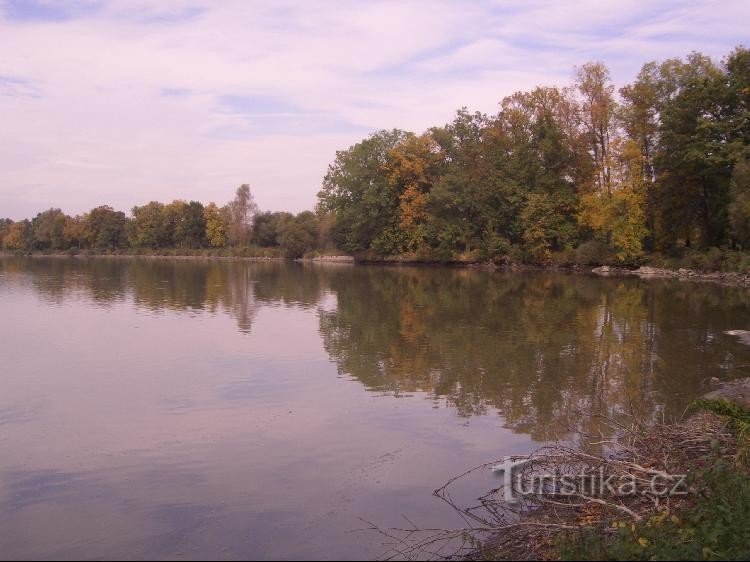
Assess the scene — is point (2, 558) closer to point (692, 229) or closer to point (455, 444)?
point (455, 444)

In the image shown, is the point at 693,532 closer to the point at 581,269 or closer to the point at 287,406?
the point at 287,406

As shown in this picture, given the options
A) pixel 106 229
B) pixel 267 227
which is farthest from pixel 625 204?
pixel 106 229

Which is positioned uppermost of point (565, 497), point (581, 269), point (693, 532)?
point (581, 269)

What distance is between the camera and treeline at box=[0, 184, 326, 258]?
9050 cm

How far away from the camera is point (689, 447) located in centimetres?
707

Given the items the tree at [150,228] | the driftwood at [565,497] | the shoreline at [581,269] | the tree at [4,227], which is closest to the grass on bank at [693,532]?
the driftwood at [565,497]

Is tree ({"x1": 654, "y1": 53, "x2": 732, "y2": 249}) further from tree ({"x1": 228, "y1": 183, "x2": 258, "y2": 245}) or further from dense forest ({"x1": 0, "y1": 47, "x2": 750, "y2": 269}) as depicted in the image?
tree ({"x1": 228, "y1": 183, "x2": 258, "y2": 245})

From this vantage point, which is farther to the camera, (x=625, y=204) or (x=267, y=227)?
(x=267, y=227)

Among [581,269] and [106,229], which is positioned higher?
[106,229]

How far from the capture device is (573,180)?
53.9 m

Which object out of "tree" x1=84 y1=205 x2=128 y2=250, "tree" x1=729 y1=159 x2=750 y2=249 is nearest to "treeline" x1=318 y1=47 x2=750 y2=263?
"tree" x1=729 y1=159 x2=750 y2=249

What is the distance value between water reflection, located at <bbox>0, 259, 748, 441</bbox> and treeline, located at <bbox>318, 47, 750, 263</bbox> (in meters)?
8.96

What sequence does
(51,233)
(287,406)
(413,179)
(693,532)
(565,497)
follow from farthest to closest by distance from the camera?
(51,233), (413,179), (287,406), (565,497), (693,532)

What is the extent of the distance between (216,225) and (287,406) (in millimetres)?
95540
